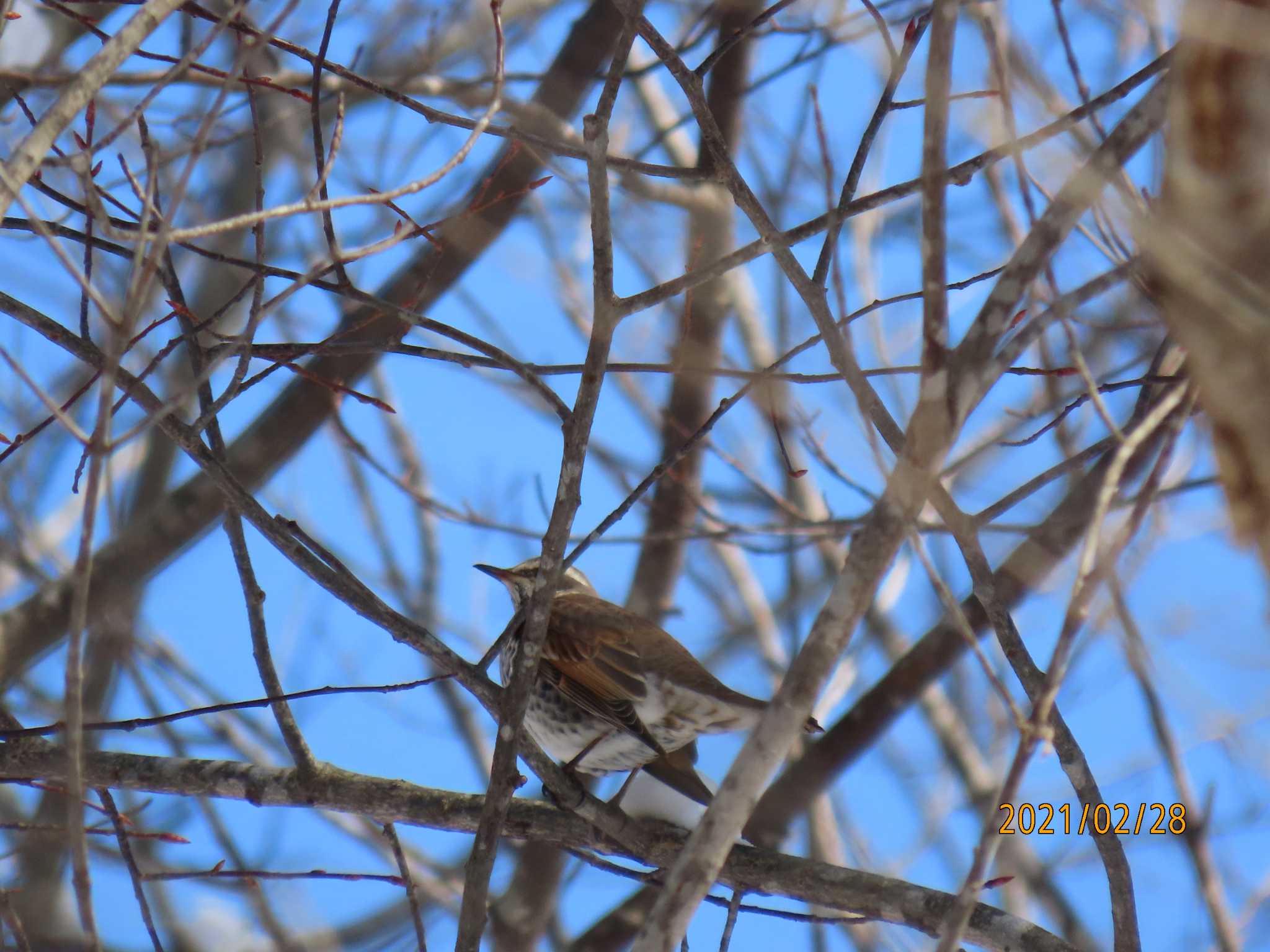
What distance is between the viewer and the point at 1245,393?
6.29ft

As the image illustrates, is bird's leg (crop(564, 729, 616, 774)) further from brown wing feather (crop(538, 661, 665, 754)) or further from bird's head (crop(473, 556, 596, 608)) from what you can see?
bird's head (crop(473, 556, 596, 608))

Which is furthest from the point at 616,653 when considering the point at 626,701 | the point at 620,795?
the point at 620,795

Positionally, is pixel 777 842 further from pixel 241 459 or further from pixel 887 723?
pixel 241 459

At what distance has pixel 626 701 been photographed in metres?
4.43

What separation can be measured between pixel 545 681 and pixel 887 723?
1.92 meters

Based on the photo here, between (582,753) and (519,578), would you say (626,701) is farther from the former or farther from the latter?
(519,578)

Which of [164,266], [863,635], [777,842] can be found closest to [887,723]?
[777,842]

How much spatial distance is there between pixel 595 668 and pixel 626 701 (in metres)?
0.26

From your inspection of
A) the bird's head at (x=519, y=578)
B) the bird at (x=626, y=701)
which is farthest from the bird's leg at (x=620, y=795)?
the bird's head at (x=519, y=578)

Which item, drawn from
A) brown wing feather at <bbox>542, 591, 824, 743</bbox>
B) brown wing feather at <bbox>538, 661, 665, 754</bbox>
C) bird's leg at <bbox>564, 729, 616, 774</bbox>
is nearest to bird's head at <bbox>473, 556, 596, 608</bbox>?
brown wing feather at <bbox>542, 591, 824, 743</bbox>

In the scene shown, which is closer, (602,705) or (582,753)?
(582,753)

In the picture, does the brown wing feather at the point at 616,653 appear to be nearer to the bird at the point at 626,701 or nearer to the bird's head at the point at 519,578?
the bird at the point at 626,701

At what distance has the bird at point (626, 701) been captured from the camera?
175 inches

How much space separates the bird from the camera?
4457 millimetres
